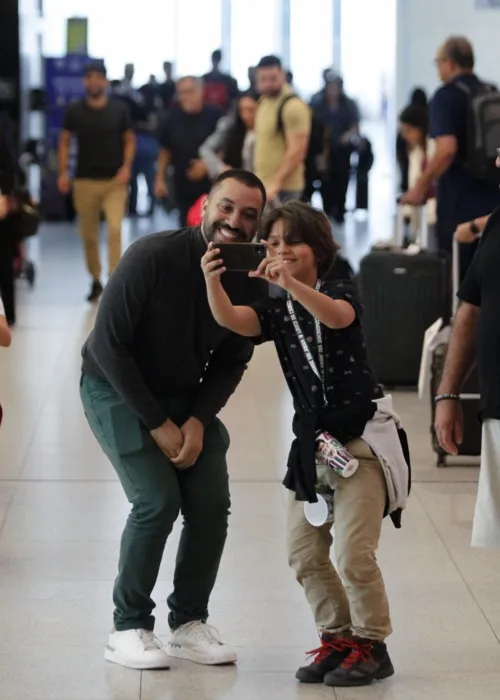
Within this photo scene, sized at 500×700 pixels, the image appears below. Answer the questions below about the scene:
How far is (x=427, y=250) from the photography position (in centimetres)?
790

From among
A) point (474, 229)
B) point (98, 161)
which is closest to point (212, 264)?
point (474, 229)

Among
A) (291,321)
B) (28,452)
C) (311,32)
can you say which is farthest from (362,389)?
(311,32)

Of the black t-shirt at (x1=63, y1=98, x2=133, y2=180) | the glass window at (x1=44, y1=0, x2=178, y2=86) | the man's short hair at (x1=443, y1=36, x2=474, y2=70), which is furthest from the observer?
the glass window at (x1=44, y1=0, x2=178, y2=86)

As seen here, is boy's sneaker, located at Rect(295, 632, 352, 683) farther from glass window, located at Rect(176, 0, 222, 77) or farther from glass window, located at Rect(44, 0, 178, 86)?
glass window, located at Rect(176, 0, 222, 77)

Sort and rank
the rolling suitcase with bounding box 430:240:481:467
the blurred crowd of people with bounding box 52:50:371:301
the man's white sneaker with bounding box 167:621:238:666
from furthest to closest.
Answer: the blurred crowd of people with bounding box 52:50:371:301 → the rolling suitcase with bounding box 430:240:481:467 → the man's white sneaker with bounding box 167:621:238:666

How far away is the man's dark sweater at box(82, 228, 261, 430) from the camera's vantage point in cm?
358

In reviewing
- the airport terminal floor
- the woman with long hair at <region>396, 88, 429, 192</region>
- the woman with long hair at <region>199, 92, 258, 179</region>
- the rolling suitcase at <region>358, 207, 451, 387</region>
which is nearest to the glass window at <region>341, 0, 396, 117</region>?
the woman with long hair at <region>396, 88, 429, 192</region>

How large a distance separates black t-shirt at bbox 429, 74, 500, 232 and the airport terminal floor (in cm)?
108

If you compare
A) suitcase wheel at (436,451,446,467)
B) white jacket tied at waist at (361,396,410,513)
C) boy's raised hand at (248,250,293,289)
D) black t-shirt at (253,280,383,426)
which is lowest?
suitcase wheel at (436,451,446,467)

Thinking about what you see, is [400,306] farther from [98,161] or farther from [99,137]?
[99,137]

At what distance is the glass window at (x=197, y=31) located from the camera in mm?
26094

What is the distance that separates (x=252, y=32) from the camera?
86.7 feet

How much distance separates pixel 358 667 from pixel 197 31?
23.7m

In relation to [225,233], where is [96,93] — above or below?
above
